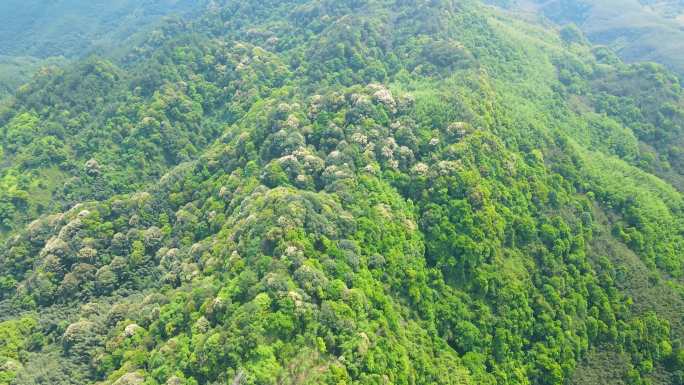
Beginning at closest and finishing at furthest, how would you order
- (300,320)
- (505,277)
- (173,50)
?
1. (300,320)
2. (505,277)
3. (173,50)

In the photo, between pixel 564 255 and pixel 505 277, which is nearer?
pixel 505 277

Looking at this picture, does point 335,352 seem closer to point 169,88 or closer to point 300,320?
point 300,320

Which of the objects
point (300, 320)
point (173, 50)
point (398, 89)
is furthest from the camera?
point (173, 50)

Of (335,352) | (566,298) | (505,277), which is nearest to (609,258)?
(566,298)

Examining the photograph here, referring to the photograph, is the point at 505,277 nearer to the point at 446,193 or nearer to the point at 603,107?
the point at 446,193

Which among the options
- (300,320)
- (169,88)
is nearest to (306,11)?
(169,88)

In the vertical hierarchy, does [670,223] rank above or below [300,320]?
below

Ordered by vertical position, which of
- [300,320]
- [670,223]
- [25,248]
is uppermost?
[300,320]
